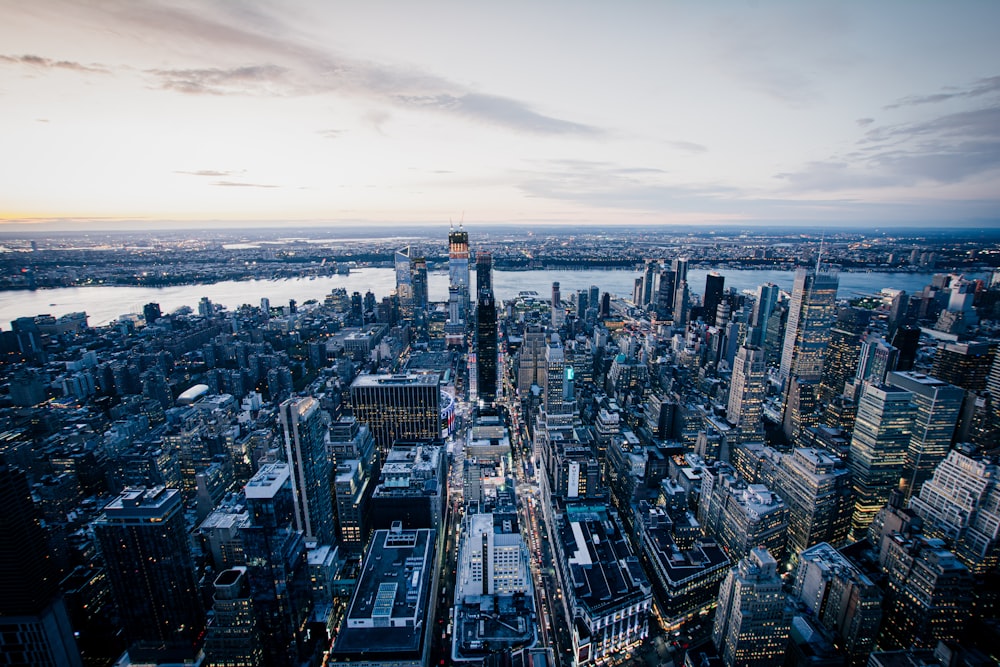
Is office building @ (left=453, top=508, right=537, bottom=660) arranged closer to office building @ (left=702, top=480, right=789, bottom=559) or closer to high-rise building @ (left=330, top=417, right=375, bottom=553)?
high-rise building @ (left=330, top=417, right=375, bottom=553)

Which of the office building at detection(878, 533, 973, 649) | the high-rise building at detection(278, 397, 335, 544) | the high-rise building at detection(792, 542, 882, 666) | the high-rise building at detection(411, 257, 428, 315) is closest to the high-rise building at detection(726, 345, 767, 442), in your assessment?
the high-rise building at detection(792, 542, 882, 666)

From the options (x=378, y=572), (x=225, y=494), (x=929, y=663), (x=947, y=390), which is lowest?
(x=225, y=494)

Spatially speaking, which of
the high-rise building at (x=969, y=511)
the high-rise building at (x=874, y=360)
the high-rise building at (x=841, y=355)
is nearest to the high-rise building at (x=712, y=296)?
the high-rise building at (x=841, y=355)

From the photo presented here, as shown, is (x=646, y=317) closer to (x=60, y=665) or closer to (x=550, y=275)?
(x=550, y=275)

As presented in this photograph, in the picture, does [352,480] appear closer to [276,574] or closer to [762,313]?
[276,574]

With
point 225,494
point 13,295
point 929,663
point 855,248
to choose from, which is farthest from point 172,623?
point 855,248

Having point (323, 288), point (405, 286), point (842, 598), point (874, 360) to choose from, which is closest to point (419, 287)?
point (405, 286)

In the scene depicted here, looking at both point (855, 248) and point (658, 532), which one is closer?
point (658, 532)
